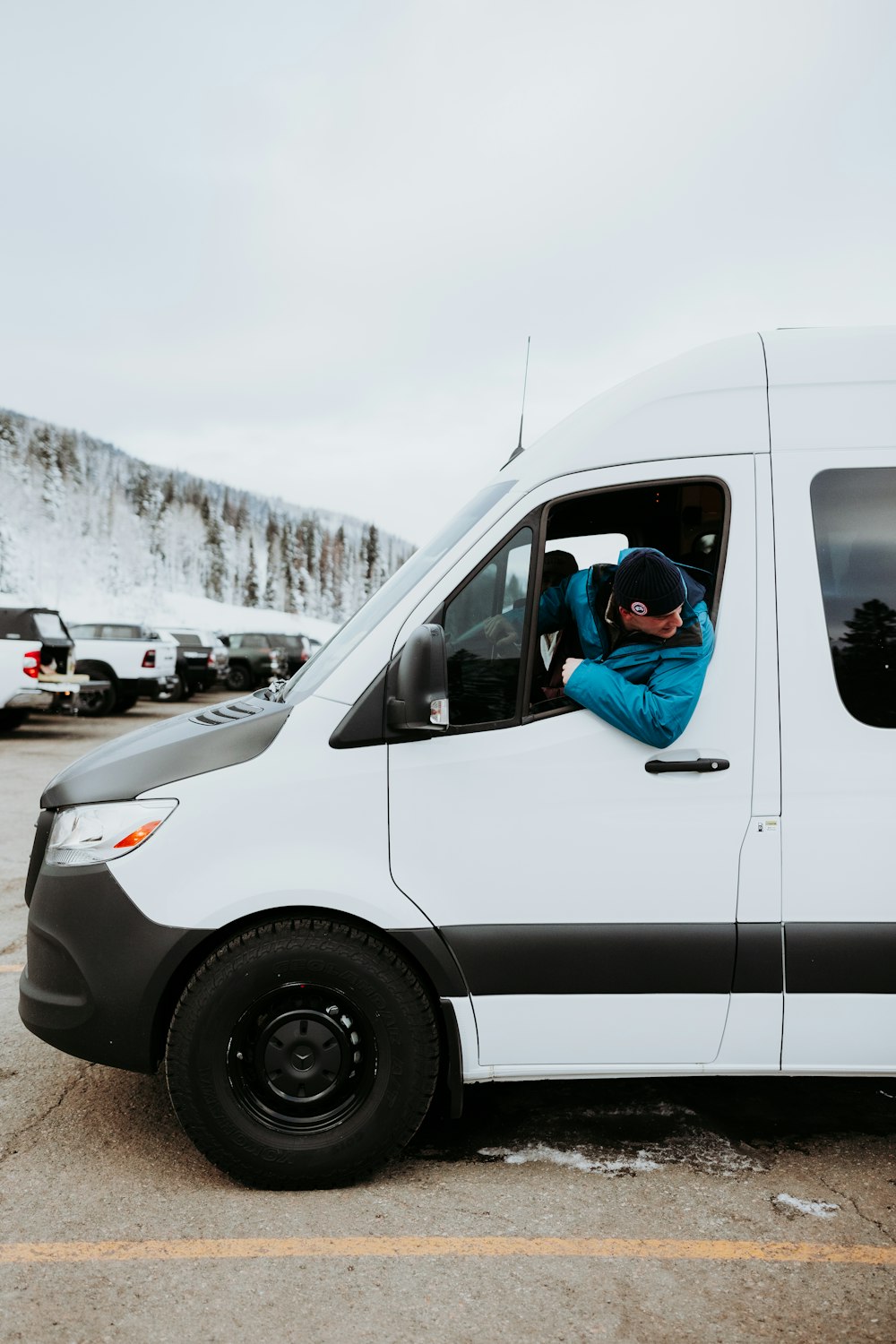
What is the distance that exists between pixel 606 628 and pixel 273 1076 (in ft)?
5.50

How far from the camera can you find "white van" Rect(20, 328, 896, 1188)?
3000 mm

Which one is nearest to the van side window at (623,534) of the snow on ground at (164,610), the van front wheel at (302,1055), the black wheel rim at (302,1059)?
the van front wheel at (302,1055)

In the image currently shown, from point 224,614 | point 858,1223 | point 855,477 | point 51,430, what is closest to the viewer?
point 858,1223

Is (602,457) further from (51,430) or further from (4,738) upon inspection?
(51,430)

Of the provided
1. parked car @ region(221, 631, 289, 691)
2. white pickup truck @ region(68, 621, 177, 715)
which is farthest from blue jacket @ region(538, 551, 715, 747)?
parked car @ region(221, 631, 289, 691)

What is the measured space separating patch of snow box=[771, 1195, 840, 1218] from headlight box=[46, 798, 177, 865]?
6.85ft

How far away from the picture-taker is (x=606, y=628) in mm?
3309

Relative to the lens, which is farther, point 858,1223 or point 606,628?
point 606,628

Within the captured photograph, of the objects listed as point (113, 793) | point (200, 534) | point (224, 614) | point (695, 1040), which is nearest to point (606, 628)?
point (695, 1040)

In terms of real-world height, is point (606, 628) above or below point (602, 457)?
below

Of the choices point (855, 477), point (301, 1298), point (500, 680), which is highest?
point (855, 477)

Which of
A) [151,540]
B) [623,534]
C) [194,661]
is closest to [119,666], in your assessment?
[194,661]

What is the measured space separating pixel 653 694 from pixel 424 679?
2.14 ft

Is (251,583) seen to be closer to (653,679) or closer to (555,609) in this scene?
(555,609)
